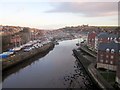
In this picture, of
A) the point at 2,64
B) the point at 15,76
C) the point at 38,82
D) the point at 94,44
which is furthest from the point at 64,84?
the point at 94,44

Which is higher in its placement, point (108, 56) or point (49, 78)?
point (108, 56)

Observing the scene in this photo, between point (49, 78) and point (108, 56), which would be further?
point (108, 56)

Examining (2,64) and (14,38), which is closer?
(2,64)

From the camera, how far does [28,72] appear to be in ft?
95.0

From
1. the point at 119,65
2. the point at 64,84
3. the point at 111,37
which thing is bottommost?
the point at 64,84

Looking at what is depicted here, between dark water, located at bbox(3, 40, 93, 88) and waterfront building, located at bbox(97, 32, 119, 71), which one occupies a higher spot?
waterfront building, located at bbox(97, 32, 119, 71)

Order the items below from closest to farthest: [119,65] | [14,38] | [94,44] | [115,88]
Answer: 1. [115,88]
2. [119,65]
3. [94,44]
4. [14,38]

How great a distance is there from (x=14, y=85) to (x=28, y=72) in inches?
258

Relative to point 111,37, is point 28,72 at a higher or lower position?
lower

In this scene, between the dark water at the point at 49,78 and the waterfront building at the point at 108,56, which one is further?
the waterfront building at the point at 108,56

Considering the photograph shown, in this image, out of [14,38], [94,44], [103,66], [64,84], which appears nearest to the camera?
[64,84]

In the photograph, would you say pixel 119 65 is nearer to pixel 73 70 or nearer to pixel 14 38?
pixel 73 70

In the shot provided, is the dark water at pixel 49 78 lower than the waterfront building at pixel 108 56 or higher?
lower

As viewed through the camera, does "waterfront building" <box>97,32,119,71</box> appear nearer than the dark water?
No
